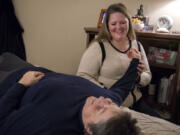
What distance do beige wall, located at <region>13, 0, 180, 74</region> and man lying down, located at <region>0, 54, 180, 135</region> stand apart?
1.40 metres

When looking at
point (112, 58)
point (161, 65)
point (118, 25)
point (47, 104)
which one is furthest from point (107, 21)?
point (47, 104)

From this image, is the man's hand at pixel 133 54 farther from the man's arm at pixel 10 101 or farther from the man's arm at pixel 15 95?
the man's arm at pixel 10 101

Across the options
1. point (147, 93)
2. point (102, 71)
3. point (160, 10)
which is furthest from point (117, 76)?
point (160, 10)

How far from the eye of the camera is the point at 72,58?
106 inches

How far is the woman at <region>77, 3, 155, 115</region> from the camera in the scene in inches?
62.6

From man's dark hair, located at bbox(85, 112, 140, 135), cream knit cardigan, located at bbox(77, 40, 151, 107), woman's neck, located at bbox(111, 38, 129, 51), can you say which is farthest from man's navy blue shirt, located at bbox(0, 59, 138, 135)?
woman's neck, located at bbox(111, 38, 129, 51)

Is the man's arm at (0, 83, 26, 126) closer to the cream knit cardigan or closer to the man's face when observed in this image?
the man's face

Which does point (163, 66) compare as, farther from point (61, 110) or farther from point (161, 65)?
point (61, 110)

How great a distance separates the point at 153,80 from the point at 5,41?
181cm

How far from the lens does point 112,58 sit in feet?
5.25

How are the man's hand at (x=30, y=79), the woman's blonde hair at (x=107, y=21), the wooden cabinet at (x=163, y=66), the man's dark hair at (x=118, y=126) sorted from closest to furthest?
the man's dark hair at (x=118, y=126), the man's hand at (x=30, y=79), the woman's blonde hair at (x=107, y=21), the wooden cabinet at (x=163, y=66)

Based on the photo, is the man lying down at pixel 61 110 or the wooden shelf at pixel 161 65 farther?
the wooden shelf at pixel 161 65

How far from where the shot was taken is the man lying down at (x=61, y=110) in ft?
2.76

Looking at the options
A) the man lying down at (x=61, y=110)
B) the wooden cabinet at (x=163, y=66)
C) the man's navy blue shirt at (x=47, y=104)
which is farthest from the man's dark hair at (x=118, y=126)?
the wooden cabinet at (x=163, y=66)
